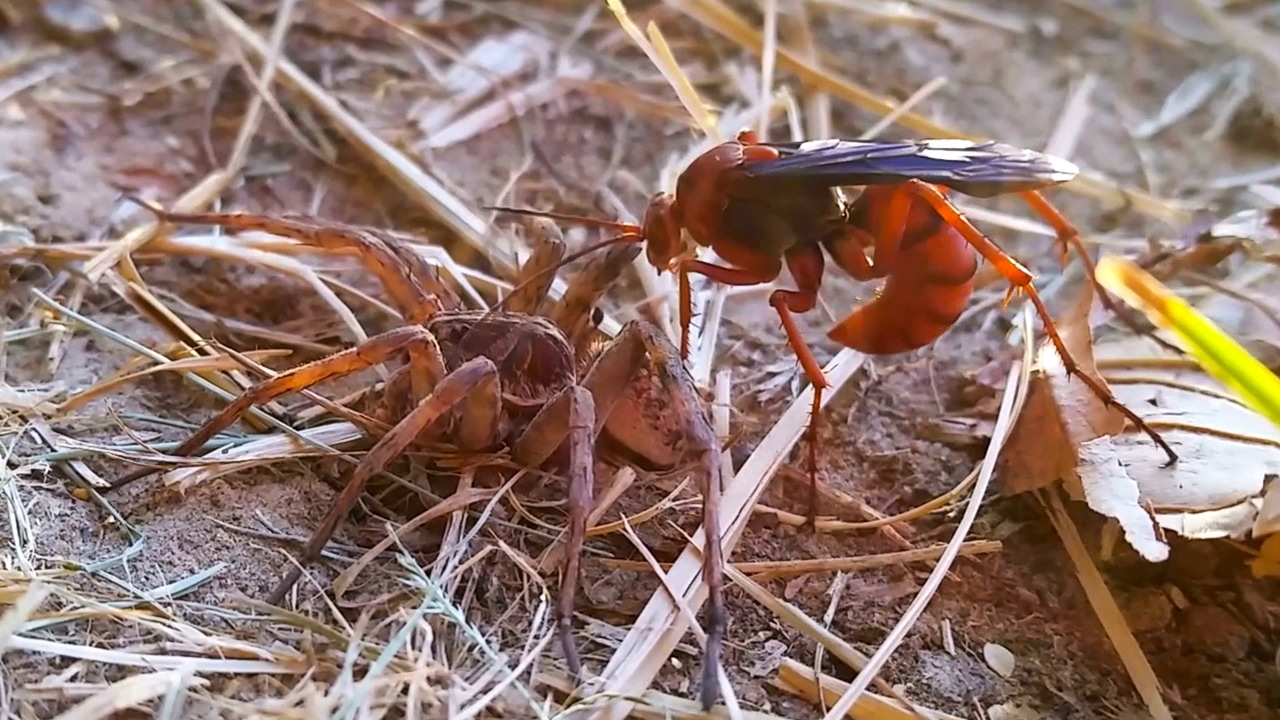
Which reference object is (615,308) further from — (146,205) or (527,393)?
(146,205)

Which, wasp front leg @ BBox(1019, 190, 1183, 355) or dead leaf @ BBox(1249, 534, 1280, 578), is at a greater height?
wasp front leg @ BBox(1019, 190, 1183, 355)

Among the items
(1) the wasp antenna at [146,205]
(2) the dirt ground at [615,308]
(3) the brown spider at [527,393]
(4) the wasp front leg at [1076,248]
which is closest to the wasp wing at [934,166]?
(4) the wasp front leg at [1076,248]

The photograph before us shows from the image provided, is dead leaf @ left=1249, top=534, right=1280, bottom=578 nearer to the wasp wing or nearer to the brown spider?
the wasp wing

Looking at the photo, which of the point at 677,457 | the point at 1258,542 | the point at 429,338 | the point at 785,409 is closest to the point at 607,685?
the point at 677,457

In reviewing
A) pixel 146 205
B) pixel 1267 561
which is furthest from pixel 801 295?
pixel 146 205

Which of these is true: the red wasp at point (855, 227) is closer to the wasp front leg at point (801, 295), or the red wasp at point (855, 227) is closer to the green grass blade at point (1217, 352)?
the wasp front leg at point (801, 295)

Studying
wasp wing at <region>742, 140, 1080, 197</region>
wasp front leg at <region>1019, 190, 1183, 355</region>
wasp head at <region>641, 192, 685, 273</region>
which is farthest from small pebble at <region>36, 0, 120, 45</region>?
wasp front leg at <region>1019, 190, 1183, 355</region>
